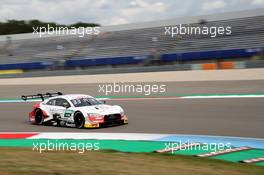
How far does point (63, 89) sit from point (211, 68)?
8.02 metres

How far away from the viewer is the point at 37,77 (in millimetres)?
29172

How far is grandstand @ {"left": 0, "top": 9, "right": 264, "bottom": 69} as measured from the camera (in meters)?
30.5

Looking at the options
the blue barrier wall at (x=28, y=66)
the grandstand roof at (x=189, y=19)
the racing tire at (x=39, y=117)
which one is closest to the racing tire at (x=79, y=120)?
the racing tire at (x=39, y=117)

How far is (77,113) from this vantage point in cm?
1355

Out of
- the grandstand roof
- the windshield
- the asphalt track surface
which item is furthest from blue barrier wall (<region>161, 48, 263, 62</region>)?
the windshield

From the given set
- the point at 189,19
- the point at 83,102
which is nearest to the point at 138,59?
the point at 189,19

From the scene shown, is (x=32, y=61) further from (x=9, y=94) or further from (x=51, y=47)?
(x=9, y=94)

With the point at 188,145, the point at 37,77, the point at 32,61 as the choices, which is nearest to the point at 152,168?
the point at 188,145

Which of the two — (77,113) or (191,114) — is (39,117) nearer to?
(77,113)

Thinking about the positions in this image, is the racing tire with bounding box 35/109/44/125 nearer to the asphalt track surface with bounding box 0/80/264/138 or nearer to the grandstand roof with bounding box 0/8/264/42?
the asphalt track surface with bounding box 0/80/264/138

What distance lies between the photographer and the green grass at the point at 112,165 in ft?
22.6

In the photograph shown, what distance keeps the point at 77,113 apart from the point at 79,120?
0.69 feet

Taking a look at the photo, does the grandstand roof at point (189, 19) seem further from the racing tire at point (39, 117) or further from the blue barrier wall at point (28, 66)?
the racing tire at point (39, 117)

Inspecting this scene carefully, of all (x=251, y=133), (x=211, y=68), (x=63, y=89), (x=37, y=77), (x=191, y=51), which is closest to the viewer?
(x=251, y=133)
